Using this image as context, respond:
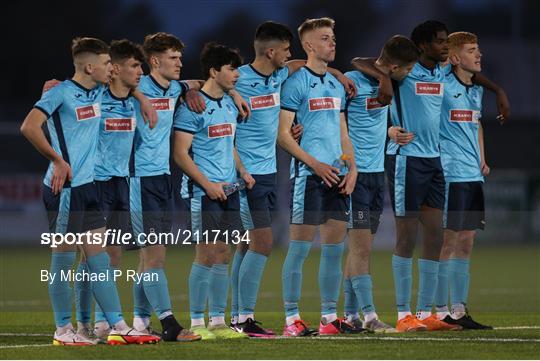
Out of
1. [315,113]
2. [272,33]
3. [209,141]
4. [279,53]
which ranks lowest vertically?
[209,141]

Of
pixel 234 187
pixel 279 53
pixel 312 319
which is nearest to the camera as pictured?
pixel 234 187

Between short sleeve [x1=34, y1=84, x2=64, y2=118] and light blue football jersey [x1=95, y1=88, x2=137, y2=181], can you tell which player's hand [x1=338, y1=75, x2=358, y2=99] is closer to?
light blue football jersey [x1=95, y1=88, x2=137, y2=181]

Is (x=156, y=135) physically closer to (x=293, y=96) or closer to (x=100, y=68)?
(x=100, y=68)

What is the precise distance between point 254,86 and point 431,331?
263cm

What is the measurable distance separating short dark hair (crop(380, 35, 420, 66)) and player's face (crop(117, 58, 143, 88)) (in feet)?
7.26

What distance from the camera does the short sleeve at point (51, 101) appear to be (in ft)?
31.9

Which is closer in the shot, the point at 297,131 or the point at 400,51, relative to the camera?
the point at 297,131

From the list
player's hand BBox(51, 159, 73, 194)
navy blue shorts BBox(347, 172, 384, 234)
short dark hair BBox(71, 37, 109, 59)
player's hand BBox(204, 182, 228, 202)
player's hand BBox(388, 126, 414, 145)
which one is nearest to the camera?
player's hand BBox(51, 159, 73, 194)

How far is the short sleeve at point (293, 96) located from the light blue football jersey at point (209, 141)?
0.64m

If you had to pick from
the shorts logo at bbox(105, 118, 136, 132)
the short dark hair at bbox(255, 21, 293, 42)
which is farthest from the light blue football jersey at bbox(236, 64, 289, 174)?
the shorts logo at bbox(105, 118, 136, 132)

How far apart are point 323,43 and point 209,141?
133 centimetres

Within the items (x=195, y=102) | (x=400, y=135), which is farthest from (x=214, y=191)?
(x=400, y=135)

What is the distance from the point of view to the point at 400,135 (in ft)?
37.8

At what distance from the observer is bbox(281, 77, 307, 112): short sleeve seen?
35.7 ft
